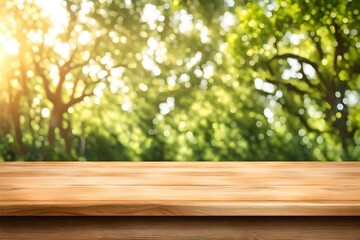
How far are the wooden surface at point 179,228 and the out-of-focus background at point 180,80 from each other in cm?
328

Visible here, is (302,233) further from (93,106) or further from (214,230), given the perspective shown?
(93,106)

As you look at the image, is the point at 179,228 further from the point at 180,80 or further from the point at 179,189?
the point at 180,80

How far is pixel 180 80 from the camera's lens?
15.4 feet

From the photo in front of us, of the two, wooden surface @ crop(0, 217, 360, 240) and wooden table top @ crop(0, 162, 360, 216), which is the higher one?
wooden table top @ crop(0, 162, 360, 216)

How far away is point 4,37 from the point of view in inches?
193

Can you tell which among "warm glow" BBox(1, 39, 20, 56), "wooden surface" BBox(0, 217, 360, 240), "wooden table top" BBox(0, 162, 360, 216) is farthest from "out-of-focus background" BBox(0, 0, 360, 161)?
"wooden surface" BBox(0, 217, 360, 240)

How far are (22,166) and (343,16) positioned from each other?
324 centimetres

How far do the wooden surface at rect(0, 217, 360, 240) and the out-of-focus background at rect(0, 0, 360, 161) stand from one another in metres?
3.28

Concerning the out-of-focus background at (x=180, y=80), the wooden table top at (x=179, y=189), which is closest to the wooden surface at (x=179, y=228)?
the wooden table top at (x=179, y=189)

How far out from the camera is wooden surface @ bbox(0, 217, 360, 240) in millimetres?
1403

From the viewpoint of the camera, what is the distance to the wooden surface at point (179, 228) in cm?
140

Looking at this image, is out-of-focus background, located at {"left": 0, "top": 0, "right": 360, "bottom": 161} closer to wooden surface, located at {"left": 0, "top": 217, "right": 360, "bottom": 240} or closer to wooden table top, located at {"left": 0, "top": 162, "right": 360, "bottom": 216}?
wooden table top, located at {"left": 0, "top": 162, "right": 360, "bottom": 216}

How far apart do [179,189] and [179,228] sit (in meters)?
0.19

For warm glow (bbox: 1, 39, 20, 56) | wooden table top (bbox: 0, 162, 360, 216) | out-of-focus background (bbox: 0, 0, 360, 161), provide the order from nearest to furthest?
wooden table top (bbox: 0, 162, 360, 216), out-of-focus background (bbox: 0, 0, 360, 161), warm glow (bbox: 1, 39, 20, 56)
